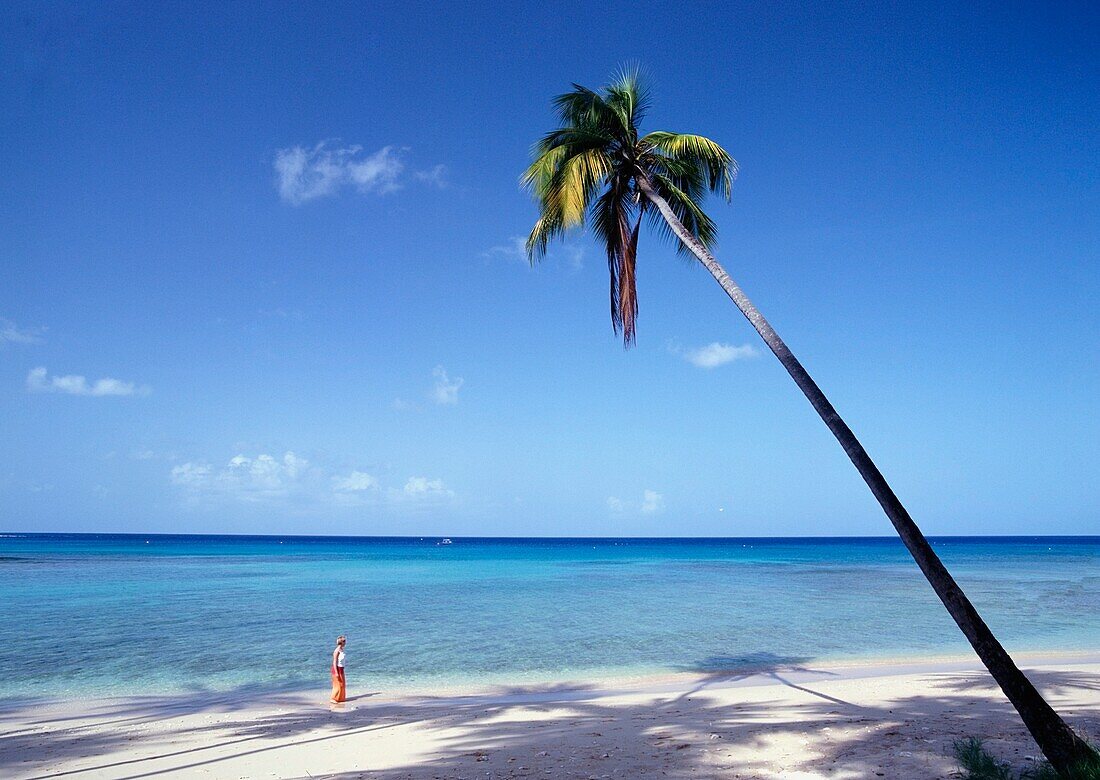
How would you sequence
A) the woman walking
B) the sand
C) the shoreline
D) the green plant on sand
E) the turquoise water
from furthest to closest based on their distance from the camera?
1. the turquoise water
2. the shoreline
3. the woman walking
4. the sand
5. the green plant on sand

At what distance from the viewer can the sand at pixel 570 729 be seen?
6906 millimetres

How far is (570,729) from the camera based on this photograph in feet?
30.0

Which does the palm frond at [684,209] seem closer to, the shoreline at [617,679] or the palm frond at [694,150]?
the palm frond at [694,150]

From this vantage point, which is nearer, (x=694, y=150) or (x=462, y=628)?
(x=694, y=150)

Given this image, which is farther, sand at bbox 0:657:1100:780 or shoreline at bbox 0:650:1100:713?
shoreline at bbox 0:650:1100:713

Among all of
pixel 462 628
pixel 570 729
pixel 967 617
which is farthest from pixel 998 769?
pixel 462 628

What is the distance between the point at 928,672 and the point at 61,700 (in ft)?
59.4

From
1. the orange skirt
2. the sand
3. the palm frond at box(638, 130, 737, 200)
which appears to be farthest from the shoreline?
the palm frond at box(638, 130, 737, 200)

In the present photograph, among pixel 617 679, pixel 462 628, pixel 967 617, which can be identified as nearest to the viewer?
pixel 967 617

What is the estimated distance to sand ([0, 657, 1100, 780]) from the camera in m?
6.91

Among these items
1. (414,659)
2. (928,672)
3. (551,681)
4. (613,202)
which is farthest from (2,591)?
(928,672)

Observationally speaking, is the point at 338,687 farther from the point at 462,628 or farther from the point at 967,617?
the point at 967,617

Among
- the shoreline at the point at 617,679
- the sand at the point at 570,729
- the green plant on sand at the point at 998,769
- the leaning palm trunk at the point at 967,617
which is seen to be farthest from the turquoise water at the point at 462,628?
the leaning palm trunk at the point at 967,617

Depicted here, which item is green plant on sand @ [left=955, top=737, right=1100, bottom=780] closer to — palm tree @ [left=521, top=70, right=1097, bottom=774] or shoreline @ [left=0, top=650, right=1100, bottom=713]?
palm tree @ [left=521, top=70, right=1097, bottom=774]
